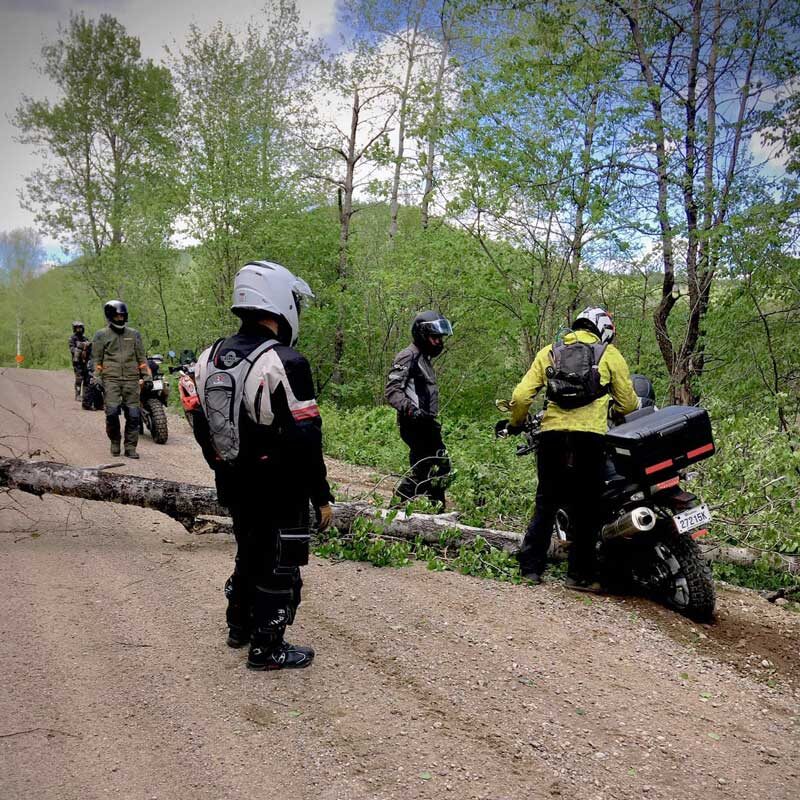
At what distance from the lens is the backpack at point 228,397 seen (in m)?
3.15

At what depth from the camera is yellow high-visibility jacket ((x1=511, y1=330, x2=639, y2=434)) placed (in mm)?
4535

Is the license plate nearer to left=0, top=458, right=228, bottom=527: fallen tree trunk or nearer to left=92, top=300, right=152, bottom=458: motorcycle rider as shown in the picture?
left=0, top=458, right=228, bottom=527: fallen tree trunk

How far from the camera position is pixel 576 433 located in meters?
4.53

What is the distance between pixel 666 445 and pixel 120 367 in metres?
7.15

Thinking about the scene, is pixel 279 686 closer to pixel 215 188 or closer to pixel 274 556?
pixel 274 556

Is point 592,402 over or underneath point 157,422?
over

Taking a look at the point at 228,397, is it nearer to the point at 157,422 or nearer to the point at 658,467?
the point at 658,467

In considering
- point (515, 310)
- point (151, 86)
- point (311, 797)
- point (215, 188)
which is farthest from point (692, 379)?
point (151, 86)

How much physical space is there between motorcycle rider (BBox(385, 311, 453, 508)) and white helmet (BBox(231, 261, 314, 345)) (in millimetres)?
2898

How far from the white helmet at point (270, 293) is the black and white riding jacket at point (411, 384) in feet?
9.70

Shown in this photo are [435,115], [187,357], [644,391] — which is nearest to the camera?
[644,391]

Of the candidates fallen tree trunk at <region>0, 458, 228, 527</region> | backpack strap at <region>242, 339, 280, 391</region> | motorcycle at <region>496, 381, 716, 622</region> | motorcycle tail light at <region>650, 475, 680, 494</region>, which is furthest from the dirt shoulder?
backpack strap at <region>242, 339, 280, 391</region>

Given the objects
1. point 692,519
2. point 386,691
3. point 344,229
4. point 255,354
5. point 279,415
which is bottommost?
point 386,691

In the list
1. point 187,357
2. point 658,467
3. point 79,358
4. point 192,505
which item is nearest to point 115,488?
point 192,505
